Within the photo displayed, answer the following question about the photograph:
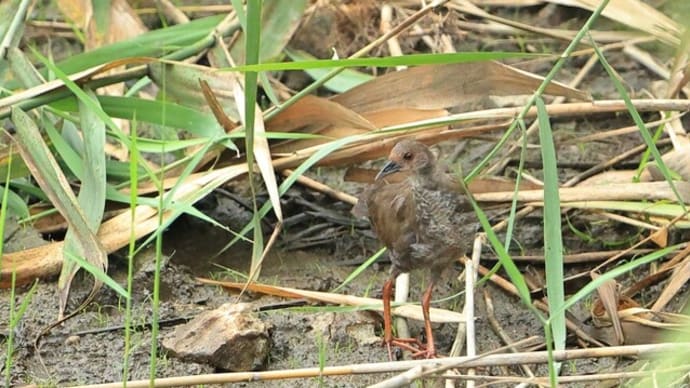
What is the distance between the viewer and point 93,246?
11.8 feet

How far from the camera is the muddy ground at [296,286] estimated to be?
3.47 meters

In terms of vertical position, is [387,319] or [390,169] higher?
[390,169]

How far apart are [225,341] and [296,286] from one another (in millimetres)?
663

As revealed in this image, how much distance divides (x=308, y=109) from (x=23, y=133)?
1004 millimetres

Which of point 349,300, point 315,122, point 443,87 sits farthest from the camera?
point 315,122

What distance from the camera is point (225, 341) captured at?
332 cm

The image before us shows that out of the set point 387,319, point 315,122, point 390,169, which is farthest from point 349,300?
point 315,122

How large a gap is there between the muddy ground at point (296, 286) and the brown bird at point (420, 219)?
16cm

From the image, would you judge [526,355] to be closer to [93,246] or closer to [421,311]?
[421,311]

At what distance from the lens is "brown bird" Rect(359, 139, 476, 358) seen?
3.52 meters

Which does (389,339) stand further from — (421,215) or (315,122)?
(315,122)

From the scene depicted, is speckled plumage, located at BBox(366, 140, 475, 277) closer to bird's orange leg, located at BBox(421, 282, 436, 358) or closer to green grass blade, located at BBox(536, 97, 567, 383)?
bird's orange leg, located at BBox(421, 282, 436, 358)

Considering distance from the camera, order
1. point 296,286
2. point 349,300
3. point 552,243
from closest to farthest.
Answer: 1. point 552,243
2. point 349,300
3. point 296,286

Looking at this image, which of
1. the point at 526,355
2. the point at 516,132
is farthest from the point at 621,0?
the point at 526,355
